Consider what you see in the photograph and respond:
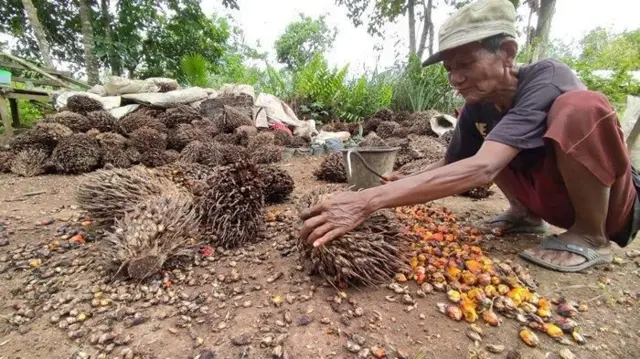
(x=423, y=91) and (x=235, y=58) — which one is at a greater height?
(x=235, y=58)

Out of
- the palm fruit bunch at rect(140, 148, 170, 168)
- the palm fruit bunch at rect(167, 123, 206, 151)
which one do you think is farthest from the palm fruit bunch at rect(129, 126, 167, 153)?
the palm fruit bunch at rect(167, 123, 206, 151)

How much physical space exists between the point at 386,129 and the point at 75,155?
5307mm

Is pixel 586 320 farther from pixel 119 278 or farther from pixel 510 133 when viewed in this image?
pixel 119 278

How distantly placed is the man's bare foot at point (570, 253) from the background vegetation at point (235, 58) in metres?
6.59

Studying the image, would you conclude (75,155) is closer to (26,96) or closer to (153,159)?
(153,159)

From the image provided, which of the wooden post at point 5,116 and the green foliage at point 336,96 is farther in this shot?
the green foliage at point 336,96

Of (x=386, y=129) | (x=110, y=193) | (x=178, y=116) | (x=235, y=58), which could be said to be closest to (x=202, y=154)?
(x=178, y=116)

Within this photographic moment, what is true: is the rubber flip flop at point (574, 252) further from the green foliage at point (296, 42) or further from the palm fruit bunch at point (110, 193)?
the green foliage at point (296, 42)

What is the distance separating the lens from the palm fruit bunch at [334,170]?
4336 millimetres

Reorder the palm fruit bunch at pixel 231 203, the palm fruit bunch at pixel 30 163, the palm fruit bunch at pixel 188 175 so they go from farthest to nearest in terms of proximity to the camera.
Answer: the palm fruit bunch at pixel 30 163
the palm fruit bunch at pixel 188 175
the palm fruit bunch at pixel 231 203

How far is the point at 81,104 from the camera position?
18.0ft

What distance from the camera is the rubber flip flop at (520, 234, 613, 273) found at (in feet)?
6.68

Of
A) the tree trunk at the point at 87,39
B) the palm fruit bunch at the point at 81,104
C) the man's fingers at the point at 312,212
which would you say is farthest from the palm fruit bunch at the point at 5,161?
the tree trunk at the point at 87,39

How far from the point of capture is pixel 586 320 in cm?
166
